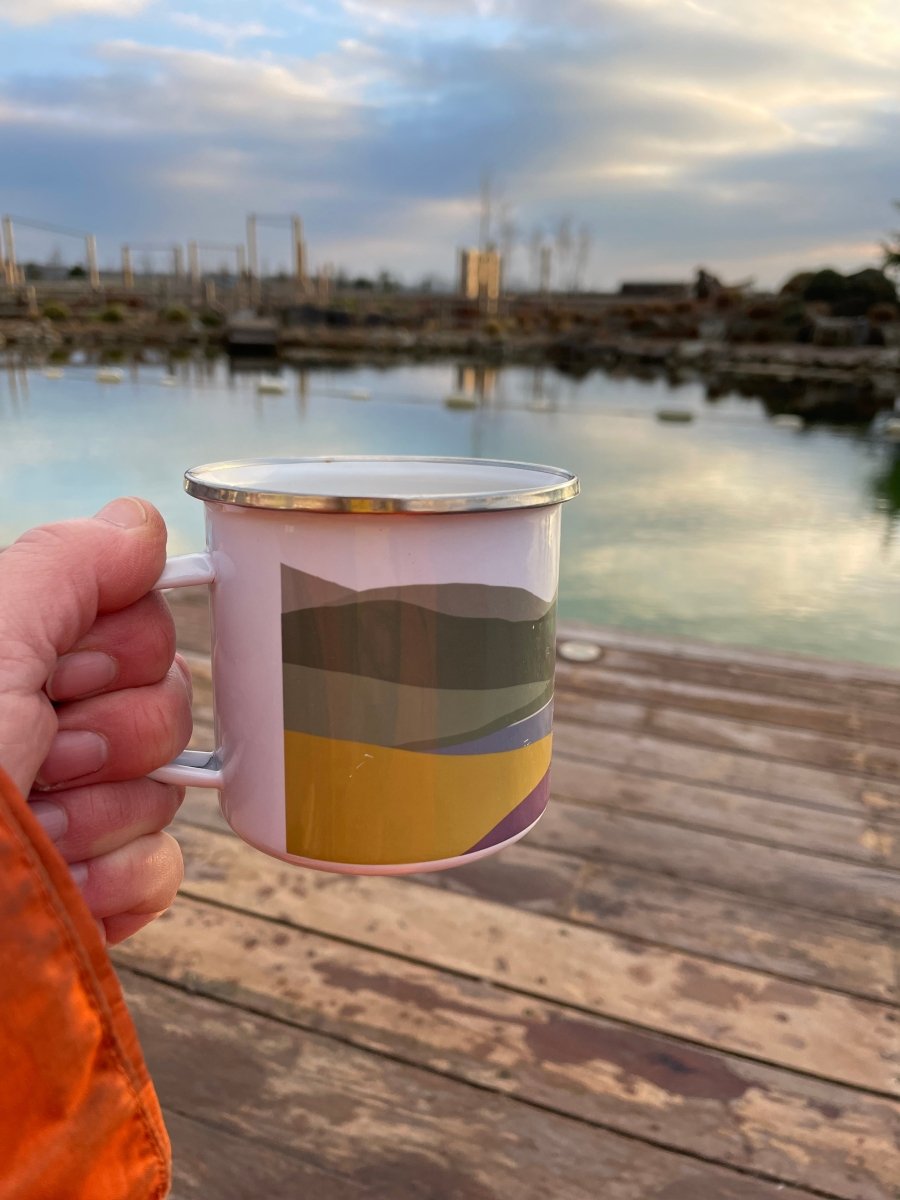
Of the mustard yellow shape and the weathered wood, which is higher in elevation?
the mustard yellow shape

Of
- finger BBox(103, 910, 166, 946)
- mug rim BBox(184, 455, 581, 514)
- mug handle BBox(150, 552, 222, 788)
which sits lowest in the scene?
finger BBox(103, 910, 166, 946)

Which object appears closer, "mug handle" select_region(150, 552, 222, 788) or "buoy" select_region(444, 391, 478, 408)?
"mug handle" select_region(150, 552, 222, 788)

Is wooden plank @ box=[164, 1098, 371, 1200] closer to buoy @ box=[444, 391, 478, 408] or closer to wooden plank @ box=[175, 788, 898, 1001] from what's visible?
wooden plank @ box=[175, 788, 898, 1001]

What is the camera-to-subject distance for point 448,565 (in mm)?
374

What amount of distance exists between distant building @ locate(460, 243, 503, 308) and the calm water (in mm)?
16157

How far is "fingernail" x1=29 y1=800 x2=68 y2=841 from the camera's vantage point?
1.32 feet

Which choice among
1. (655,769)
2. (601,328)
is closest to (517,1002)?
(655,769)

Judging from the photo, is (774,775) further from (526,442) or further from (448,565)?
(526,442)

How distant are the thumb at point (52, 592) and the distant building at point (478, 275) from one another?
85.8ft

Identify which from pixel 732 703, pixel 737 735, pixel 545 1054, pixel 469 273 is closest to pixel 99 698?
pixel 545 1054

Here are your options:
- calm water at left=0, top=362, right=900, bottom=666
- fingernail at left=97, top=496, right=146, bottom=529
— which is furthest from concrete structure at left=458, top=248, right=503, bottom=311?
fingernail at left=97, top=496, right=146, bottom=529

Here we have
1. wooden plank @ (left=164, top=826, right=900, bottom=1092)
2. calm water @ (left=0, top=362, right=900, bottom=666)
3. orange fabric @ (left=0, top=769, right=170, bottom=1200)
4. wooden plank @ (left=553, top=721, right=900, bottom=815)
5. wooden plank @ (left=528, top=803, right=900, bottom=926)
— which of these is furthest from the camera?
calm water @ (left=0, top=362, right=900, bottom=666)

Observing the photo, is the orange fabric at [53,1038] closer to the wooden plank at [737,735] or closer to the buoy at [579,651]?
the wooden plank at [737,735]

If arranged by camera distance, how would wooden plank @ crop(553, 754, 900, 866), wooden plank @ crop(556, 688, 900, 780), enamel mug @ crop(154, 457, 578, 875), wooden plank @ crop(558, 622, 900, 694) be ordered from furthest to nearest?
wooden plank @ crop(558, 622, 900, 694) < wooden plank @ crop(556, 688, 900, 780) < wooden plank @ crop(553, 754, 900, 866) < enamel mug @ crop(154, 457, 578, 875)
